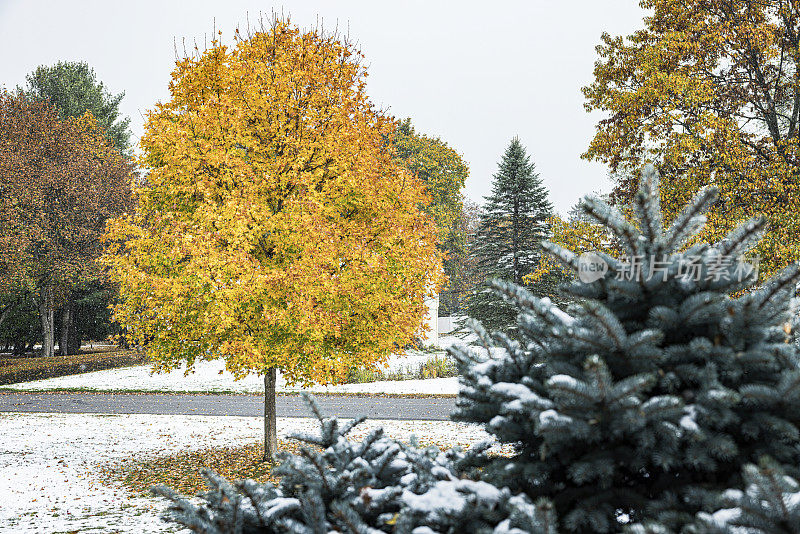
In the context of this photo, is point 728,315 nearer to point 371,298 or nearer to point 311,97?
point 371,298

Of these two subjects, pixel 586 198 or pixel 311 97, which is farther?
pixel 311 97

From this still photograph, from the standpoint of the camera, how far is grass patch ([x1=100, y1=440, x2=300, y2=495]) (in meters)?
9.95

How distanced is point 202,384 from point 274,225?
16895mm

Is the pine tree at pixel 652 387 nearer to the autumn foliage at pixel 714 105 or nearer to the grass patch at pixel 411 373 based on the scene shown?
the autumn foliage at pixel 714 105

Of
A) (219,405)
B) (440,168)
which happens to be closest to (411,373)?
(219,405)

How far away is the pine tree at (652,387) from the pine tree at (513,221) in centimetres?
2384

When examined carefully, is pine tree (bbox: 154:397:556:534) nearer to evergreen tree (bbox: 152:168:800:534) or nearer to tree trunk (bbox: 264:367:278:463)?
evergreen tree (bbox: 152:168:800:534)

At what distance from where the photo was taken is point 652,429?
227 cm

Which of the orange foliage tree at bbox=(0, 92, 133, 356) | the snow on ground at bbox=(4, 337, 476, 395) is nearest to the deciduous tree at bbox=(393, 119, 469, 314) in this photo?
the snow on ground at bbox=(4, 337, 476, 395)

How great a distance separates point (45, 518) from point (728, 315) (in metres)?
8.35

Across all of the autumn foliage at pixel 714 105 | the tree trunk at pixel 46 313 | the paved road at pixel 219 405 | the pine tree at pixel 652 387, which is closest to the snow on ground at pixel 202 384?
the paved road at pixel 219 405

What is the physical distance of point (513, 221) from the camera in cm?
2734

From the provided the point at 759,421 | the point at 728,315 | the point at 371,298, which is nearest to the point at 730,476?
the point at 759,421

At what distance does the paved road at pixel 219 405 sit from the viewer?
17.2m
